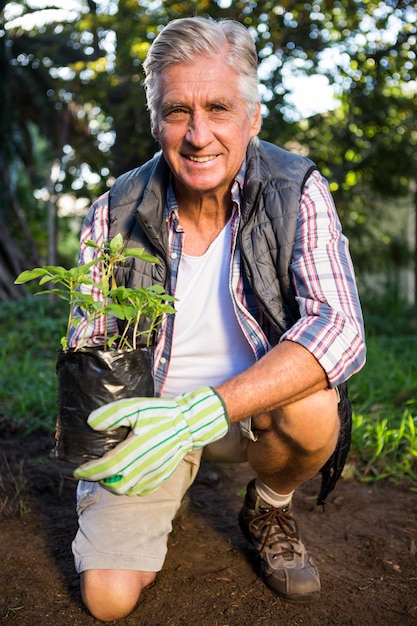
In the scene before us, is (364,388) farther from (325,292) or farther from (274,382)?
(274,382)

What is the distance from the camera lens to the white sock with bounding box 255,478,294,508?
2.07 meters

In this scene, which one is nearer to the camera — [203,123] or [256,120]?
[203,123]

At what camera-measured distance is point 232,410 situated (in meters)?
1.56

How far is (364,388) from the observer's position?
351 centimetres

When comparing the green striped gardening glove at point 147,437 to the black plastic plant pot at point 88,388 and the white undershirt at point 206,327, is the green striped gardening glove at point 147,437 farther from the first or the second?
the white undershirt at point 206,327

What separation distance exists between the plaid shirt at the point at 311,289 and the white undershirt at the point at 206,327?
0.15 ft

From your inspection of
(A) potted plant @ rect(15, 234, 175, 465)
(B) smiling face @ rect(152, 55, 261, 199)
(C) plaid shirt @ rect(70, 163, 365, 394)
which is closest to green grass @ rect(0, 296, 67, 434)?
(C) plaid shirt @ rect(70, 163, 365, 394)

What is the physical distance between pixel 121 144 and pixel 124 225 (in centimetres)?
399

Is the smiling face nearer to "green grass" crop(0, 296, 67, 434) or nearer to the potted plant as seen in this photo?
the potted plant

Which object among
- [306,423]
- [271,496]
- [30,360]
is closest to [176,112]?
[306,423]

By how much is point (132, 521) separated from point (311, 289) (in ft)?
2.88

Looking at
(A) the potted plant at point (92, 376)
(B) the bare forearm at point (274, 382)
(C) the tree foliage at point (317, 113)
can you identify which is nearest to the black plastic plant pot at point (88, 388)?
(A) the potted plant at point (92, 376)

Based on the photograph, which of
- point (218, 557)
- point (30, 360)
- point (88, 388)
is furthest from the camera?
point (30, 360)

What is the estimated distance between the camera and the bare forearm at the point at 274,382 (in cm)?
157
